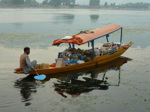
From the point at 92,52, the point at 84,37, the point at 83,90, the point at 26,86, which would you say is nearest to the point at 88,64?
the point at 92,52

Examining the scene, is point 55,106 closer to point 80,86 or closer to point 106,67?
point 80,86

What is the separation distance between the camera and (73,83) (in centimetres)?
1088

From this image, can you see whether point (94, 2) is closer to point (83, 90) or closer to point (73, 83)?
point (73, 83)

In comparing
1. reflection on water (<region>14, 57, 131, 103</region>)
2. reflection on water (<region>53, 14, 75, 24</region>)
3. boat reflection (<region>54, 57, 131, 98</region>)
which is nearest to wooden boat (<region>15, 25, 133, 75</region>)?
reflection on water (<region>14, 57, 131, 103</region>)

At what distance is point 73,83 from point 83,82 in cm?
50

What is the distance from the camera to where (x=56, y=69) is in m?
11.8

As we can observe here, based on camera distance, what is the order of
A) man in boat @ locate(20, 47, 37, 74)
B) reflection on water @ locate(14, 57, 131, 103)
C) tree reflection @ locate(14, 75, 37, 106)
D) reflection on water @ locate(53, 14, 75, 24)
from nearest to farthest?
tree reflection @ locate(14, 75, 37, 106) → reflection on water @ locate(14, 57, 131, 103) → man in boat @ locate(20, 47, 37, 74) → reflection on water @ locate(53, 14, 75, 24)

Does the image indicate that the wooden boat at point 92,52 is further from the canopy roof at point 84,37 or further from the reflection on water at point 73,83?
the reflection on water at point 73,83

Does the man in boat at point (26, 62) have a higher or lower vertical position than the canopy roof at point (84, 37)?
lower

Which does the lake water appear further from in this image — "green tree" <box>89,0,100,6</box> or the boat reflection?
"green tree" <box>89,0,100,6</box>

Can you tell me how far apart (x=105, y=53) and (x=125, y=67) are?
5.05 ft

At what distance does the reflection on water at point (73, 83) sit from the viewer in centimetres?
980

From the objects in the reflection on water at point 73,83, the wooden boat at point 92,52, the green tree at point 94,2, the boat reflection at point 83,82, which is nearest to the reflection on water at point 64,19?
the wooden boat at point 92,52

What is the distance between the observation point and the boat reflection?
32.8 ft
